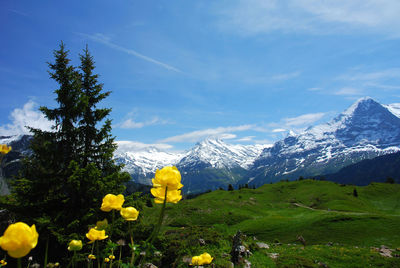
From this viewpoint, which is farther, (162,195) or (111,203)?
(111,203)

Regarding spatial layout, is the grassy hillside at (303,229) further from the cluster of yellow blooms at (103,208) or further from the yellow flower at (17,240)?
the yellow flower at (17,240)

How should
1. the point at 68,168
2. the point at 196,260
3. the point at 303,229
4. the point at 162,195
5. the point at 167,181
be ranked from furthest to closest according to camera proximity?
the point at 303,229
the point at 68,168
the point at 196,260
the point at 162,195
the point at 167,181

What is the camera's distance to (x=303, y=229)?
78.2 ft

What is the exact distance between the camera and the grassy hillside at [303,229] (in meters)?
12.9

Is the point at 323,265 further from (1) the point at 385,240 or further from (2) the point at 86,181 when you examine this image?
(2) the point at 86,181

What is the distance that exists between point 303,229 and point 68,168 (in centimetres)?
2274

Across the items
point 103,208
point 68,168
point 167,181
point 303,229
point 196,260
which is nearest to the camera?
point 167,181

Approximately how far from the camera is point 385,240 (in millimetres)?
18953

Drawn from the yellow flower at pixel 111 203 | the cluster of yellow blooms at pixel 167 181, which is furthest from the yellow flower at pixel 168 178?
the yellow flower at pixel 111 203

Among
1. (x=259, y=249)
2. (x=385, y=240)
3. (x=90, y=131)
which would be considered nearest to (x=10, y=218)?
(x=90, y=131)

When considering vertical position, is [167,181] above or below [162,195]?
above

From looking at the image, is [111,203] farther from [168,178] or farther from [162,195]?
[168,178]

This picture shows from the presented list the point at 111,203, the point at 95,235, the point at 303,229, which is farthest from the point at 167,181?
the point at 303,229

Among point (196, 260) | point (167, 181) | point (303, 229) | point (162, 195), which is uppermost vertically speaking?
point (167, 181)
